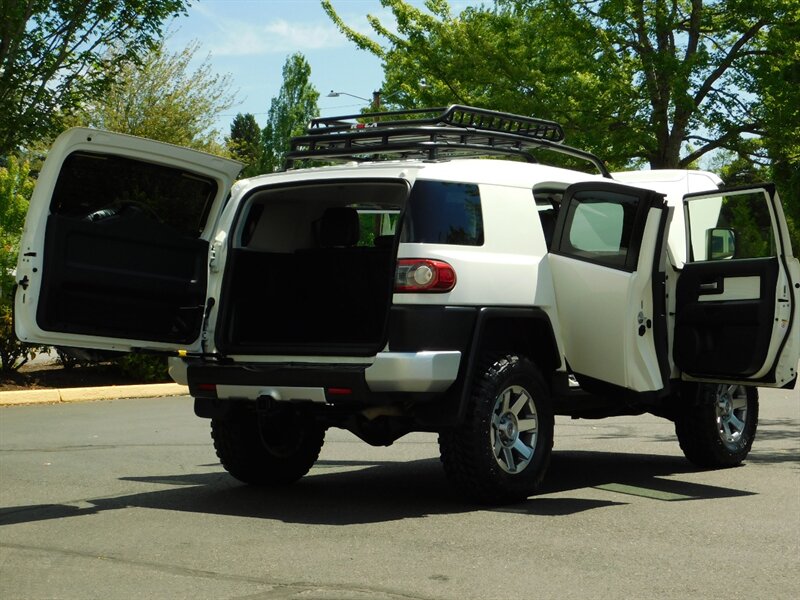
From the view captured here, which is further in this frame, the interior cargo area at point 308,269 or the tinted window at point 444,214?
the interior cargo area at point 308,269

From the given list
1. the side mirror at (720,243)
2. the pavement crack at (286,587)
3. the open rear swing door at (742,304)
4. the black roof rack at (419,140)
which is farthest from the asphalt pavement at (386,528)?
the black roof rack at (419,140)

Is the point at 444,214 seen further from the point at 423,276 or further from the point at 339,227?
the point at 339,227

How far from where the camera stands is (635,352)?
8.36m

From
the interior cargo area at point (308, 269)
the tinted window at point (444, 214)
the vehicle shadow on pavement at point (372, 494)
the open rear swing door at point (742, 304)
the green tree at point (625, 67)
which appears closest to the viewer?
the tinted window at point (444, 214)

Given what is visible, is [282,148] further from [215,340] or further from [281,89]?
[215,340]

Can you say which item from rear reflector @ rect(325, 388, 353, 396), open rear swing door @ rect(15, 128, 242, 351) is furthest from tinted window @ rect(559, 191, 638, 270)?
open rear swing door @ rect(15, 128, 242, 351)

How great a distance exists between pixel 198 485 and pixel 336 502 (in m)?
1.26

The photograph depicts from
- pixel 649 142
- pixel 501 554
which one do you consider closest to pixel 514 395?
pixel 501 554

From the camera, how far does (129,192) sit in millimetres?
8070

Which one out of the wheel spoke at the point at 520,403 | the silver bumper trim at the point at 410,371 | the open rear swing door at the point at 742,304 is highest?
the open rear swing door at the point at 742,304

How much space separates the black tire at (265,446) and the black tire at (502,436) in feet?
4.04

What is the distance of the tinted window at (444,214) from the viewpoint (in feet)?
24.5

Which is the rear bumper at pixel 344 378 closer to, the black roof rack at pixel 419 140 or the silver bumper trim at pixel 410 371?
the silver bumper trim at pixel 410 371

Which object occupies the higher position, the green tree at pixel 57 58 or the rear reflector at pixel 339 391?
the green tree at pixel 57 58
